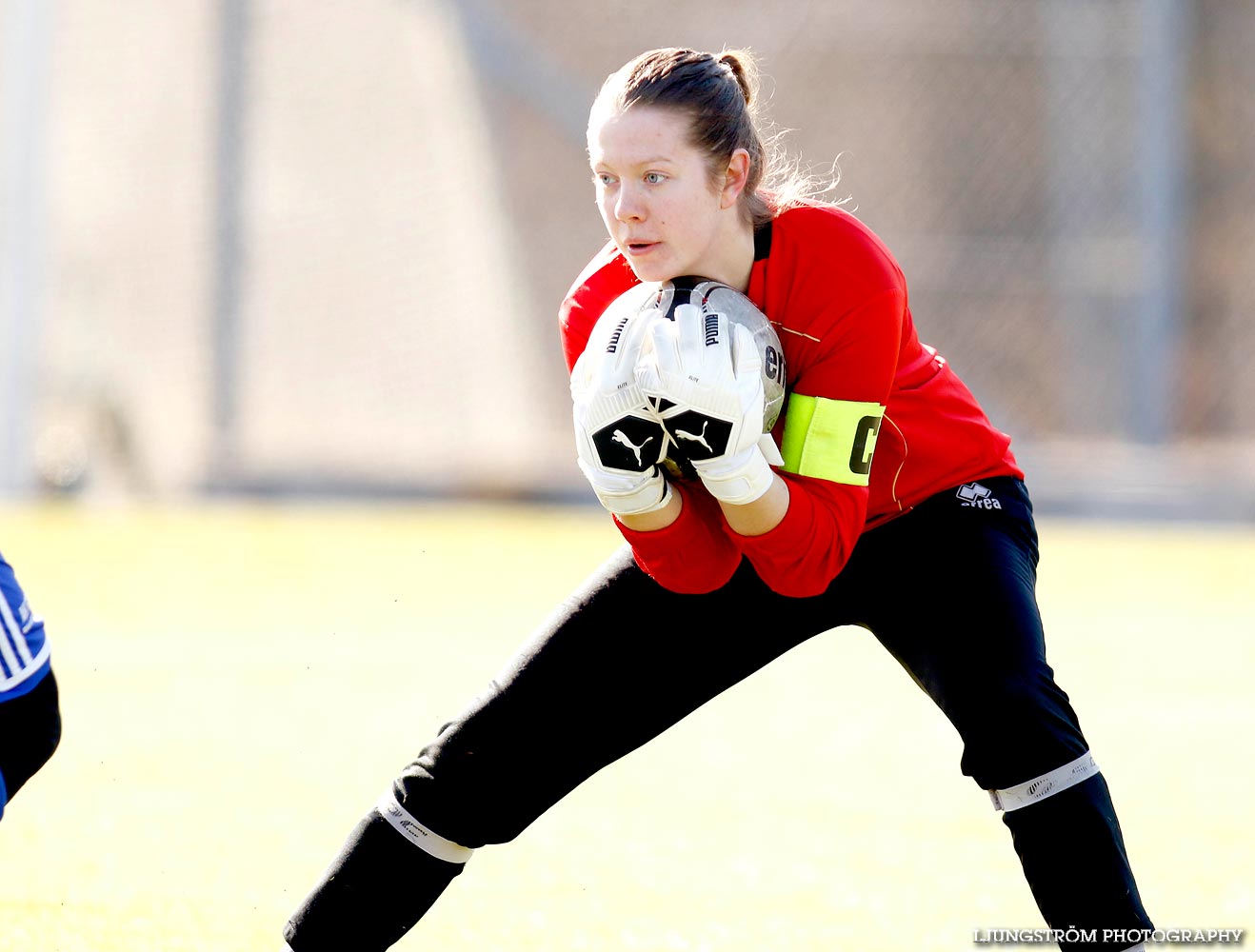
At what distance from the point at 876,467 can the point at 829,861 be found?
1474mm

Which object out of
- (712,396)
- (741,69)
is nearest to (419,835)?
(712,396)

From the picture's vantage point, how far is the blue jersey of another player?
Result: 9.34ft

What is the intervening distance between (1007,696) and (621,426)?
2.38 ft

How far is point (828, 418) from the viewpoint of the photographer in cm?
271

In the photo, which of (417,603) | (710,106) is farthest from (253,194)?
(710,106)

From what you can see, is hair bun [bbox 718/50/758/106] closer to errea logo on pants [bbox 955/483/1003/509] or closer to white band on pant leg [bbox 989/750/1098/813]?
errea logo on pants [bbox 955/483/1003/509]

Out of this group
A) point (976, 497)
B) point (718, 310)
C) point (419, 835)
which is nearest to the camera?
point (718, 310)

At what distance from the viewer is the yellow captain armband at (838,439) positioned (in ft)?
8.86

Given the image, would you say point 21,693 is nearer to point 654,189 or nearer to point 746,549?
point 746,549

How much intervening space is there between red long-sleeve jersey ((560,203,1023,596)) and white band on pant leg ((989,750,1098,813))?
0.44m

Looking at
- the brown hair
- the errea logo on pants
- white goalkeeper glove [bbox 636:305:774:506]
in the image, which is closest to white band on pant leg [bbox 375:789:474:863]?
white goalkeeper glove [bbox 636:305:774:506]

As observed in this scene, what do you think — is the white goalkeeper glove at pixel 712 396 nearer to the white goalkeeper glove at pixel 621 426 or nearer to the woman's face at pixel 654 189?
the white goalkeeper glove at pixel 621 426

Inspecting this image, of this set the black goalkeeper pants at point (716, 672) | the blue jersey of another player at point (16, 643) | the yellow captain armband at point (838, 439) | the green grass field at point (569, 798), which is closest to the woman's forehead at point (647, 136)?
the yellow captain armband at point (838, 439)

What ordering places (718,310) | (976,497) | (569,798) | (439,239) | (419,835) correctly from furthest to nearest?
(439,239)
(569,798)
(976,497)
(419,835)
(718,310)
